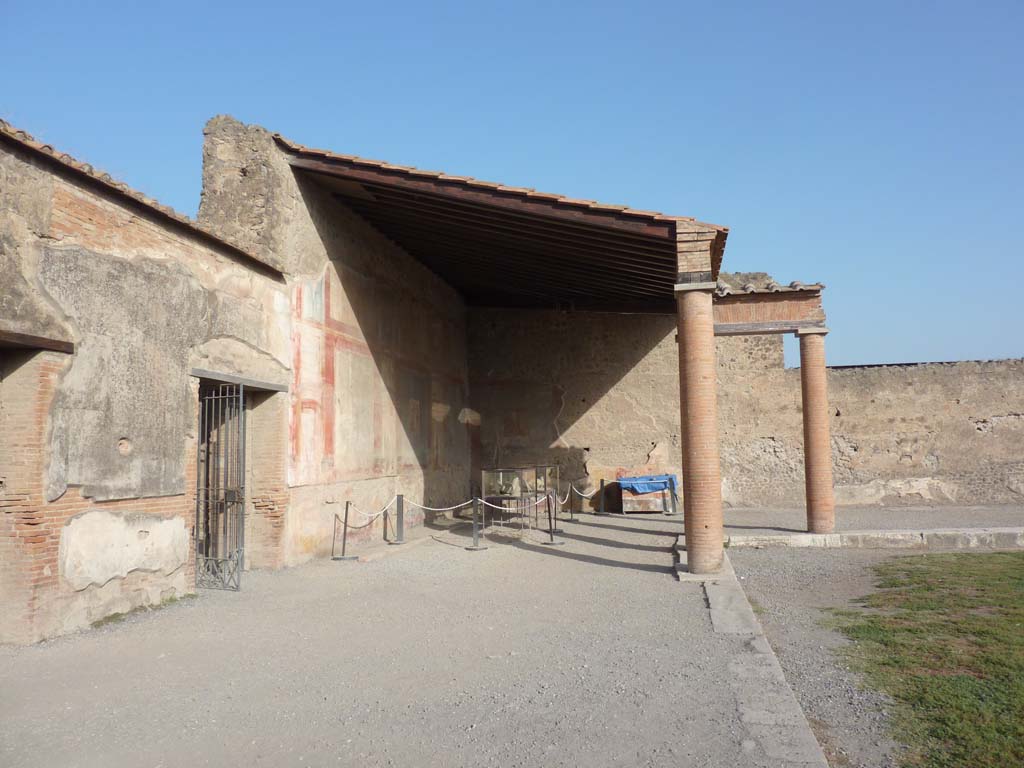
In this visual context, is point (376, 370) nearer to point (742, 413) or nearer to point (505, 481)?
point (505, 481)

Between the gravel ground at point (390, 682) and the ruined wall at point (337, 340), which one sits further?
the ruined wall at point (337, 340)

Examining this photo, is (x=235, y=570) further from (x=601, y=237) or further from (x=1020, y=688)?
(x=1020, y=688)

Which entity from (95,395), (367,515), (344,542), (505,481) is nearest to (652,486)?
(505,481)

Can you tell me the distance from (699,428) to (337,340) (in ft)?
15.7

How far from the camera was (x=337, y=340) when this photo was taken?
9.90 m

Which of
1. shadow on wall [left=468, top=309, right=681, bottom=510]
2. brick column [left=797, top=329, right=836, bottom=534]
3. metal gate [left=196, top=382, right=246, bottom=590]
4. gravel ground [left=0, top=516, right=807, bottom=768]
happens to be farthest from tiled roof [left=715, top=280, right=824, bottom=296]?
metal gate [left=196, top=382, right=246, bottom=590]

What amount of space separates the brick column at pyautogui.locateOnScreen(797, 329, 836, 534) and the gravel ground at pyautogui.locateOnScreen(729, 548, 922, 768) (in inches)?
36.5

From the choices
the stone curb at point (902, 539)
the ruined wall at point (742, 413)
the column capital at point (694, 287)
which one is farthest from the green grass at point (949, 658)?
the ruined wall at point (742, 413)

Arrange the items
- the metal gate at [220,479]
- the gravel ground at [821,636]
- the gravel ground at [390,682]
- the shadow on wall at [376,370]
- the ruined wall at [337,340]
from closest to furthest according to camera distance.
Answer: the gravel ground at [390,682]
the gravel ground at [821,636]
the metal gate at [220,479]
the ruined wall at [337,340]
the shadow on wall at [376,370]

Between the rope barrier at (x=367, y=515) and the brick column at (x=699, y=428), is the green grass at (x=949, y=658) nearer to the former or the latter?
the brick column at (x=699, y=428)

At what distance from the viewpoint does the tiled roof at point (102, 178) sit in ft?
16.7

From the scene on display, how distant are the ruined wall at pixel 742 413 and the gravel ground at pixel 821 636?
17.8 ft

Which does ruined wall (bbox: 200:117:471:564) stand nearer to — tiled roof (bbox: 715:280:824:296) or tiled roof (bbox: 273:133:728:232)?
tiled roof (bbox: 273:133:728:232)

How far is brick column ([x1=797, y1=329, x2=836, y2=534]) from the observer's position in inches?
438
